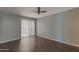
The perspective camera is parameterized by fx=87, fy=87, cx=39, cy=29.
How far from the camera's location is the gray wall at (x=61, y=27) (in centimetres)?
137

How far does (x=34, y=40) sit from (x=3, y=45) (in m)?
0.49

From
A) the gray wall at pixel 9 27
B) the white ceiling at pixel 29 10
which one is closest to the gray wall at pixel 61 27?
the white ceiling at pixel 29 10

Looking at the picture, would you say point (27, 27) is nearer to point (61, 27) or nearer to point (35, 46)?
point (35, 46)

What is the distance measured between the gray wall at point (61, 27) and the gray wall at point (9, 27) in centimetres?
34

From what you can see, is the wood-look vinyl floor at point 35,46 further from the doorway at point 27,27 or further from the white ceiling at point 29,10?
the white ceiling at point 29,10

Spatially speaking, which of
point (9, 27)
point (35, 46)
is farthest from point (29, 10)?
point (35, 46)

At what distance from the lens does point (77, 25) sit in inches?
56.0

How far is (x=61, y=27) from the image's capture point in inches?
56.4

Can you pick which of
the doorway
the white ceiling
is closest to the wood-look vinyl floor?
the doorway

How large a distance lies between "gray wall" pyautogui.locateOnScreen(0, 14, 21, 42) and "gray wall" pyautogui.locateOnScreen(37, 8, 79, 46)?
1.11 feet

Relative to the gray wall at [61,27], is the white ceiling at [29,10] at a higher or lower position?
higher

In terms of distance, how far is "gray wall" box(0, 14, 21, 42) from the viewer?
4.40 feet

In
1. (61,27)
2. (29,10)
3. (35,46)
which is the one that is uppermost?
(29,10)

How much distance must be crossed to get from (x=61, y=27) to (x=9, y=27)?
0.84 meters
